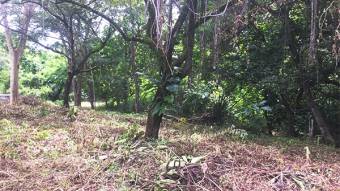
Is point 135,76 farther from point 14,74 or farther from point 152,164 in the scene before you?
point 152,164

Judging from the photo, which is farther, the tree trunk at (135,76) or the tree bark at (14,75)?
the tree trunk at (135,76)

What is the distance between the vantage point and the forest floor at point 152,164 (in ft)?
12.5

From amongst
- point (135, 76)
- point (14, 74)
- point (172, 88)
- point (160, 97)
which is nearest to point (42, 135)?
point (160, 97)

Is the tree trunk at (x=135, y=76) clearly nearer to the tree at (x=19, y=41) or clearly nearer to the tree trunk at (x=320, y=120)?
the tree at (x=19, y=41)

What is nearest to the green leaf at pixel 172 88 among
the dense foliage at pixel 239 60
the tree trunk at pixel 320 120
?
the dense foliage at pixel 239 60

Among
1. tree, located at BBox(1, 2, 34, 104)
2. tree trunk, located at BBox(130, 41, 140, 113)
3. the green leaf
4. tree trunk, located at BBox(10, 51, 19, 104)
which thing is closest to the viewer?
the green leaf

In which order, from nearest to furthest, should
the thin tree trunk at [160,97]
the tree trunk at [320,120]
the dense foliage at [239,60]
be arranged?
the thin tree trunk at [160,97] < the dense foliage at [239,60] < the tree trunk at [320,120]

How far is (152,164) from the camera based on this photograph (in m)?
4.22

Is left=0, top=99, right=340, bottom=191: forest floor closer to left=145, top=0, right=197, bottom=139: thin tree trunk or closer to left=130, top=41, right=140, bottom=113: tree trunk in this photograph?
left=145, top=0, right=197, bottom=139: thin tree trunk

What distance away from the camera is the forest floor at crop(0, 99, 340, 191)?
382cm

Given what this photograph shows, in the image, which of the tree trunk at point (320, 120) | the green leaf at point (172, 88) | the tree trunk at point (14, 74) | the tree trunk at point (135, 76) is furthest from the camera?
the tree trunk at point (135, 76)

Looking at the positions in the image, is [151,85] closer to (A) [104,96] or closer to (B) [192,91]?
(B) [192,91]

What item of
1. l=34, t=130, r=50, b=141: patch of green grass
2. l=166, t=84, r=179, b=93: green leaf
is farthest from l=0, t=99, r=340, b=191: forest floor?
l=166, t=84, r=179, b=93: green leaf

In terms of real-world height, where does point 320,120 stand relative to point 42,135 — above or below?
above
